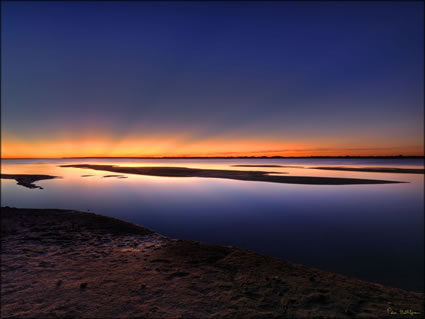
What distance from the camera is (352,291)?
22.0 ft

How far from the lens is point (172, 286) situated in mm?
6824

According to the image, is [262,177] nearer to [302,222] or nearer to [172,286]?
[302,222]

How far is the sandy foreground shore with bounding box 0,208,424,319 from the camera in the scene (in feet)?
18.6

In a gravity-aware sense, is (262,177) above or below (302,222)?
above

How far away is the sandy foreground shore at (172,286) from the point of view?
567cm

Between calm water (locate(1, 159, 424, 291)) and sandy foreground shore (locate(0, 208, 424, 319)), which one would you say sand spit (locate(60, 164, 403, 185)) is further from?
sandy foreground shore (locate(0, 208, 424, 319))
